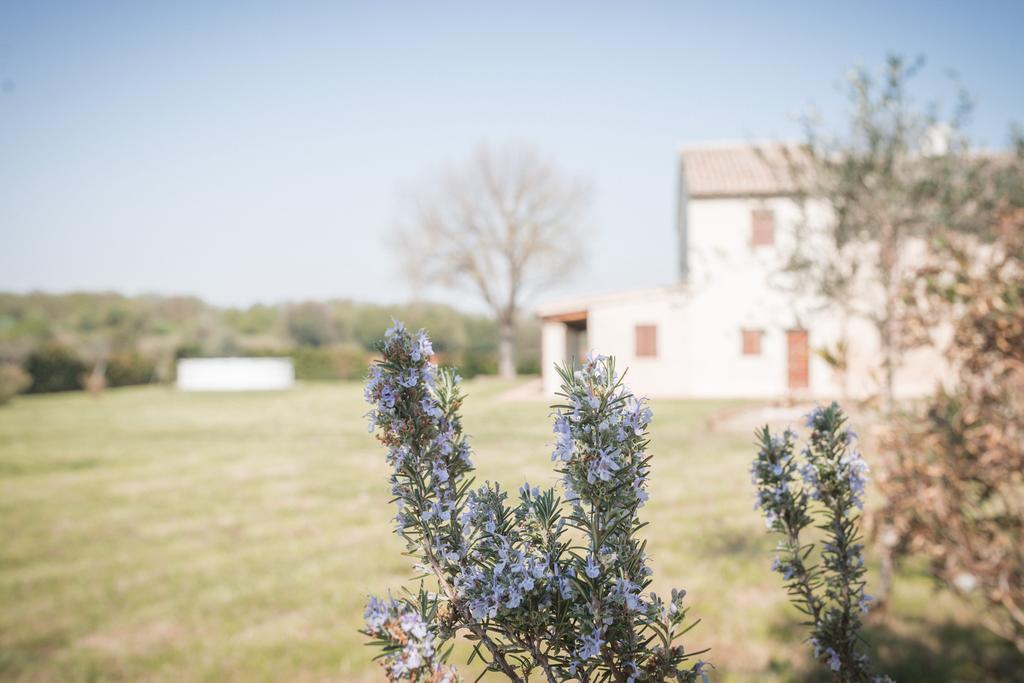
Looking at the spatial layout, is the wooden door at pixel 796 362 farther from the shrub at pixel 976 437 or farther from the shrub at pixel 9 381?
the shrub at pixel 9 381

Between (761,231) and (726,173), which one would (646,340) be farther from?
(726,173)

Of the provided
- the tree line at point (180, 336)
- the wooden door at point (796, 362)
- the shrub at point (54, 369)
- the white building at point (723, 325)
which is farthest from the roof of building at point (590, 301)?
the shrub at point (54, 369)

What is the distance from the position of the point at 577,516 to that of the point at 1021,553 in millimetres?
4140

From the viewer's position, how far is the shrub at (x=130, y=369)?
2105 inches

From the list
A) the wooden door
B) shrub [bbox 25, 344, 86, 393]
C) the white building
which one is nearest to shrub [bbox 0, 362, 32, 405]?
shrub [bbox 25, 344, 86, 393]

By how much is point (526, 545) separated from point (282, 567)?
357 inches

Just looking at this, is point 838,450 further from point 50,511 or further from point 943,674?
point 50,511

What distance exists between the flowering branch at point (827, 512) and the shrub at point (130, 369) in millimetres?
60200

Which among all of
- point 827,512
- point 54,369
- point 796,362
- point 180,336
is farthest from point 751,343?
point 180,336

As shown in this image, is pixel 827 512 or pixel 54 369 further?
pixel 54 369

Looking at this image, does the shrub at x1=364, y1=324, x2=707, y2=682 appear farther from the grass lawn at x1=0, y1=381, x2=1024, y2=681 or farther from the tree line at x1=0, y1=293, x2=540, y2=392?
the tree line at x1=0, y1=293, x2=540, y2=392

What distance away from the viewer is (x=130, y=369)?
5488cm

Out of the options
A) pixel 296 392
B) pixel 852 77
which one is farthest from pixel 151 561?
pixel 296 392

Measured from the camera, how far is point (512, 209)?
148 ft
